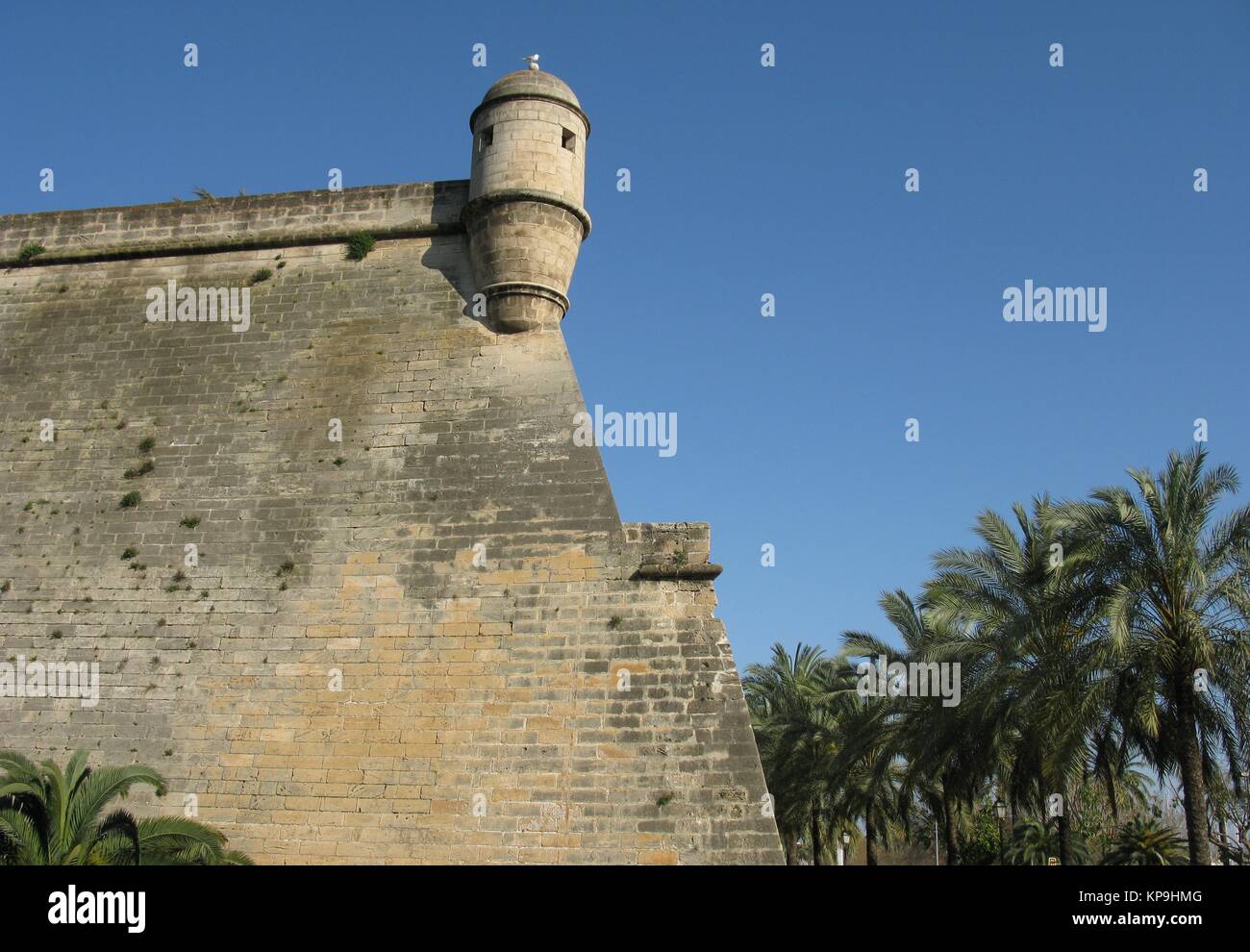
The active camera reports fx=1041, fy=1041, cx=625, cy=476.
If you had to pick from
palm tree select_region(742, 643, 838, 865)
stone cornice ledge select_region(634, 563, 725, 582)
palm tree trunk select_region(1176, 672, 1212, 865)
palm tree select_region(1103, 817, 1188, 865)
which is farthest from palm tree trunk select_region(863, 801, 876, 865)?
stone cornice ledge select_region(634, 563, 725, 582)

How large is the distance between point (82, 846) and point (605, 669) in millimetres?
5520

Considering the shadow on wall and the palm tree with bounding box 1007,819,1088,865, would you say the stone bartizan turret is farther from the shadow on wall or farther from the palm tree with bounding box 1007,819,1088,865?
the palm tree with bounding box 1007,819,1088,865

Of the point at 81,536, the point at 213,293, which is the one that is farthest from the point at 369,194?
the point at 81,536

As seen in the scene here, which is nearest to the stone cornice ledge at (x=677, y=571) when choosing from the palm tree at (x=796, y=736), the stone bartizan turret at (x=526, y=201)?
the stone bartizan turret at (x=526, y=201)

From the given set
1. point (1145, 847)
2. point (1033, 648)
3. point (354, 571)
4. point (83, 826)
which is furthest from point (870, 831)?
point (83, 826)

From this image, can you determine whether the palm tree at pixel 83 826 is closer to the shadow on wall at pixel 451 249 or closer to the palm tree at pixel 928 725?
the shadow on wall at pixel 451 249

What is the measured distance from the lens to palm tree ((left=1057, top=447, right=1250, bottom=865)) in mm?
13008

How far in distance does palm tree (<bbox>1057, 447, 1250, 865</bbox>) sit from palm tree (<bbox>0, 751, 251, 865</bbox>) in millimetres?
10977

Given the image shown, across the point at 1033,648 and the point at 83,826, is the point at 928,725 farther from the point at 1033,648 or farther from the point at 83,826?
the point at 83,826

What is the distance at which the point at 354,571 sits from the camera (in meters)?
12.9

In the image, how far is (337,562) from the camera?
12945 millimetres

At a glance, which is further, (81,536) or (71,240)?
(71,240)

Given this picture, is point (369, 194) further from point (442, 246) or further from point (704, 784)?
point (704, 784)

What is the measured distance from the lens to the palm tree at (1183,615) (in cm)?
1301
